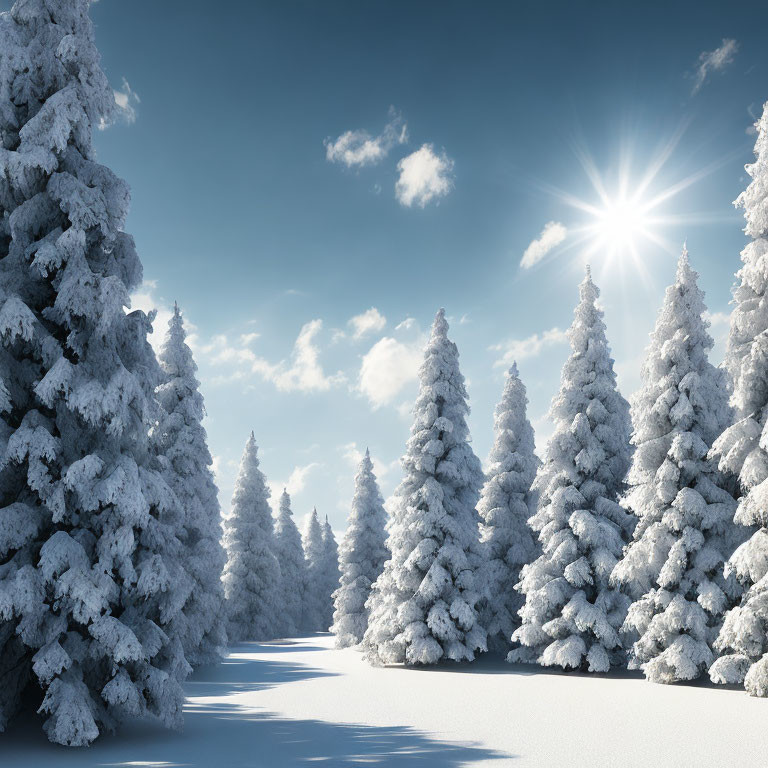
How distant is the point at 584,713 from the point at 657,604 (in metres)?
8.26

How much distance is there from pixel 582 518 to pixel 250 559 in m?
28.6

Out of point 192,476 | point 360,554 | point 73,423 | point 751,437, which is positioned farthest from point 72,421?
point 360,554

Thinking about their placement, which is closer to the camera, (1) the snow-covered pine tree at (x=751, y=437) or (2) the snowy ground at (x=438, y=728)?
(2) the snowy ground at (x=438, y=728)

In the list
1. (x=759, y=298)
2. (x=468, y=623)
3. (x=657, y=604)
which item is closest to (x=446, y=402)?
(x=468, y=623)

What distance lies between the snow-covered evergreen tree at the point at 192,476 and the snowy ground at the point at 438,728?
545cm

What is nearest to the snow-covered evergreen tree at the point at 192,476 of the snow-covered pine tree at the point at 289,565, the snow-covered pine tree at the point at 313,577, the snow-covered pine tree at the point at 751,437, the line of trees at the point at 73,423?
the line of trees at the point at 73,423

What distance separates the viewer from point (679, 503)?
74.2 ft

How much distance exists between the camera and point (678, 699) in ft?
58.9

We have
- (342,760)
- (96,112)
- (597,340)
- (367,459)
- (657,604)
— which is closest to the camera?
(342,760)

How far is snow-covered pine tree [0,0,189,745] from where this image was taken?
11297mm

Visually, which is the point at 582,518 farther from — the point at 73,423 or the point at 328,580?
the point at 328,580

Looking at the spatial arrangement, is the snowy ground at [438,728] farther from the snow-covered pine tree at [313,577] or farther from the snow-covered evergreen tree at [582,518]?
the snow-covered pine tree at [313,577]

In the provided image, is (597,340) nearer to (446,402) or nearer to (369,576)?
(446,402)

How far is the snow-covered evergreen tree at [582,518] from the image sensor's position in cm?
2578
